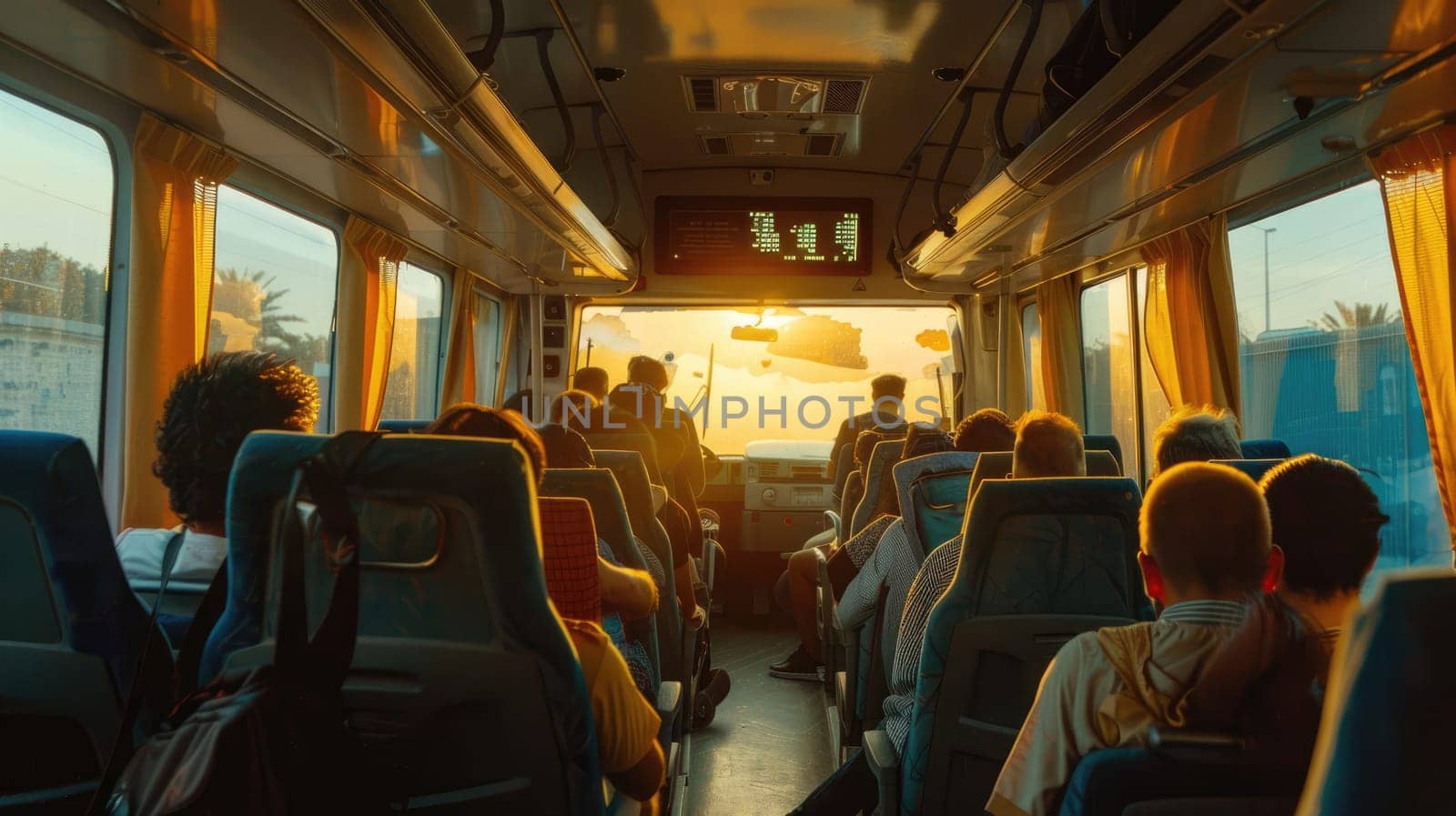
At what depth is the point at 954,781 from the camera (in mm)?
2188

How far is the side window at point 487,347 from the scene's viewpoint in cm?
745

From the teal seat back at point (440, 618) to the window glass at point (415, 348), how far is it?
4.52 metres

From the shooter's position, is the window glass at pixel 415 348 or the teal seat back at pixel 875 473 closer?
the teal seat back at pixel 875 473

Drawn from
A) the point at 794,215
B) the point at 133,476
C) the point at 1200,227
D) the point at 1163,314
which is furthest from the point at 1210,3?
the point at 794,215

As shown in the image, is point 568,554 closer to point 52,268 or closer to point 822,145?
point 52,268

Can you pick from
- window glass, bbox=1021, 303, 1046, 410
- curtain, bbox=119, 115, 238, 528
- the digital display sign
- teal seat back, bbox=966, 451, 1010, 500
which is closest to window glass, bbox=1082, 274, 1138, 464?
window glass, bbox=1021, 303, 1046, 410

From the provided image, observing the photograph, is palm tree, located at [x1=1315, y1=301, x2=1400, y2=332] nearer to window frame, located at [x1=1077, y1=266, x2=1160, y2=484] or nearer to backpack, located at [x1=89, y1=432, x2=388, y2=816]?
window frame, located at [x1=1077, y1=266, x2=1160, y2=484]

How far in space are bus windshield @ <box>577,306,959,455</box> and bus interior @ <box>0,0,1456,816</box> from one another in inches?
3.7

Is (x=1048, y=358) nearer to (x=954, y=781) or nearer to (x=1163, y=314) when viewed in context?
(x=1163, y=314)

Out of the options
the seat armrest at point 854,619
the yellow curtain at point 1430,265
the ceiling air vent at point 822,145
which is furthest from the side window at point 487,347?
the yellow curtain at point 1430,265

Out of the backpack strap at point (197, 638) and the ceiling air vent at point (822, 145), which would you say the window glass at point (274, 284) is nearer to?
the backpack strap at point (197, 638)

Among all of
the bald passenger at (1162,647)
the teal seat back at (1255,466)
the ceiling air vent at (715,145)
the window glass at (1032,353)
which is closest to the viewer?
the bald passenger at (1162,647)

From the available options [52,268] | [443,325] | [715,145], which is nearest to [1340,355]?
[715,145]

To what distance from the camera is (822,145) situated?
21.6 ft
